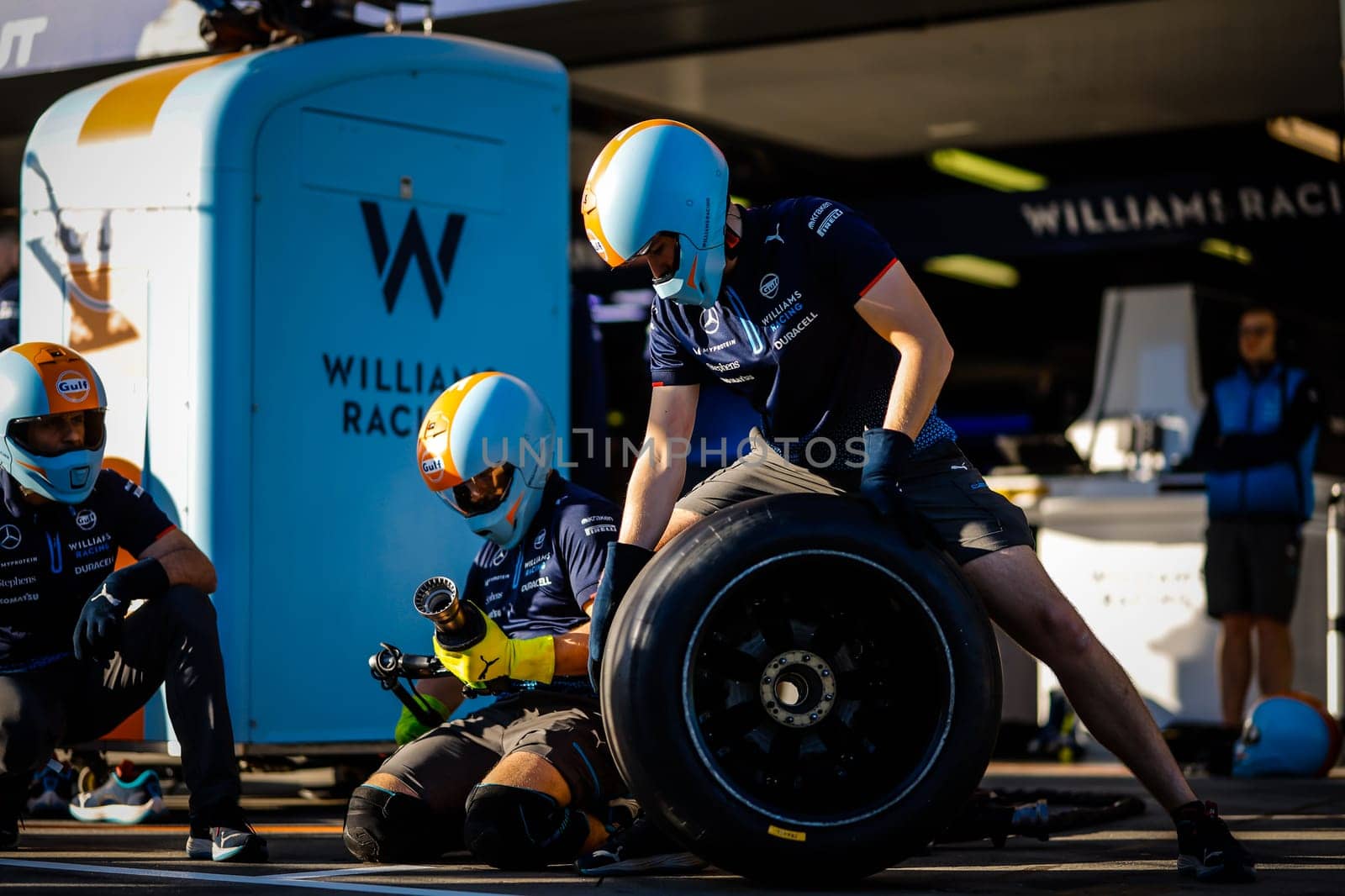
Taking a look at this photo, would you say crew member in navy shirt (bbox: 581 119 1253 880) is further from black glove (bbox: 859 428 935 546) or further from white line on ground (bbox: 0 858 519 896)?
white line on ground (bbox: 0 858 519 896)

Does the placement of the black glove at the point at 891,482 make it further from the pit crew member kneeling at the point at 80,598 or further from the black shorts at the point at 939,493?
the pit crew member kneeling at the point at 80,598

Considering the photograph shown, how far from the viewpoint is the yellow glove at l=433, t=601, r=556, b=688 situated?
462cm

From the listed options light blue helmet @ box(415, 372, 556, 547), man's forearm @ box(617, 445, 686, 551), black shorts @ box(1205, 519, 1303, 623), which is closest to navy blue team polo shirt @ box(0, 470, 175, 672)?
light blue helmet @ box(415, 372, 556, 547)

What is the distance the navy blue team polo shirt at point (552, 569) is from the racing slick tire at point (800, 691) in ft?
2.97

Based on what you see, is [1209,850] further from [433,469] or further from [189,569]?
[189,569]

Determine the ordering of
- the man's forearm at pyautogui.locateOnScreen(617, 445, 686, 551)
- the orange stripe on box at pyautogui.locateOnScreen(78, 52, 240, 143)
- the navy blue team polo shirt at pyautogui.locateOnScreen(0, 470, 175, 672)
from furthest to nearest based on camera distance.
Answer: the orange stripe on box at pyautogui.locateOnScreen(78, 52, 240, 143), the navy blue team polo shirt at pyautogui.locateOnScreen(0, 470, 175, 672), the man's forearm at pyautogui.locateOnScreen(617, 445, 686, 551)

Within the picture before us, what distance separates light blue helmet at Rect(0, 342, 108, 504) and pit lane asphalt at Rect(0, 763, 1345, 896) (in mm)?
1082

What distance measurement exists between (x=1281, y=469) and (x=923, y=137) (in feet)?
22.2

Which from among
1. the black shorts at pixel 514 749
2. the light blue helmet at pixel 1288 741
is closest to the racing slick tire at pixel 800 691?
the black shorts at pixel 514 749

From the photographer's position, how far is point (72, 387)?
537 cm

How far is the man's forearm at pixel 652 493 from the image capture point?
4.55 metres

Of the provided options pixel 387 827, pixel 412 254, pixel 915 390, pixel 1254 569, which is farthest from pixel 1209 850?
pixel 1254 569

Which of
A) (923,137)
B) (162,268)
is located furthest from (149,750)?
(923,137)

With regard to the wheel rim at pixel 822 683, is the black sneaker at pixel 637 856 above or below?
below
